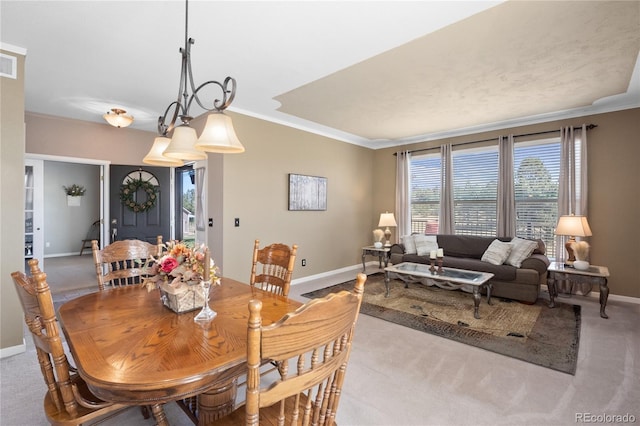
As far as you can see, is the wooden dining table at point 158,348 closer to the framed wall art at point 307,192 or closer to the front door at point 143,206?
the framed wall art at point 307,192

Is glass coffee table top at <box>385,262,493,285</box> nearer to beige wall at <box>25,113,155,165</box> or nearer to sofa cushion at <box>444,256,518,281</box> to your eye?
sofa cushion at <box>444,256,518,281</box>

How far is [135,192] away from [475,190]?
6.17m

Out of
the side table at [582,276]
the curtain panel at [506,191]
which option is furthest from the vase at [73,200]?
the side table at [582,276]

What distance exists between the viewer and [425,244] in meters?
5.16

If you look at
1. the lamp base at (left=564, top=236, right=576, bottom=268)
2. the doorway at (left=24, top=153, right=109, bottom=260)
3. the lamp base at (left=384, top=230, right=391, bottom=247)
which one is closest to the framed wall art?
the lamp base at (left=384, top=230, right=391, bottom=247)

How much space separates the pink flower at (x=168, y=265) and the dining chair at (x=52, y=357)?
439 mm

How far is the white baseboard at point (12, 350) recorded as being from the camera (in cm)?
258

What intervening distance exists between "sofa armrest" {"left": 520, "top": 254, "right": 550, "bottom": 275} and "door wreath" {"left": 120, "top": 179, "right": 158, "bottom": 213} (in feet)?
20.2

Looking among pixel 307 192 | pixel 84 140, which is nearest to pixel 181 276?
pixel 307 192

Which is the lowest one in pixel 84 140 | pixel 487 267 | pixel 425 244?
pixel 487 267

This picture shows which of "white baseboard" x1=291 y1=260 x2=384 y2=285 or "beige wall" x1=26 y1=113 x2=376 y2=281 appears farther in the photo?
"white baseboard" x1=291 y1=260 x2=384 y2=285

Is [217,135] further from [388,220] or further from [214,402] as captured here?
[388,220]

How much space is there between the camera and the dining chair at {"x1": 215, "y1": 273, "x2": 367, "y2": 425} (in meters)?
0.79

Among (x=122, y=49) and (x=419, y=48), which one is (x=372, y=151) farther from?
(x=122, y=49)
